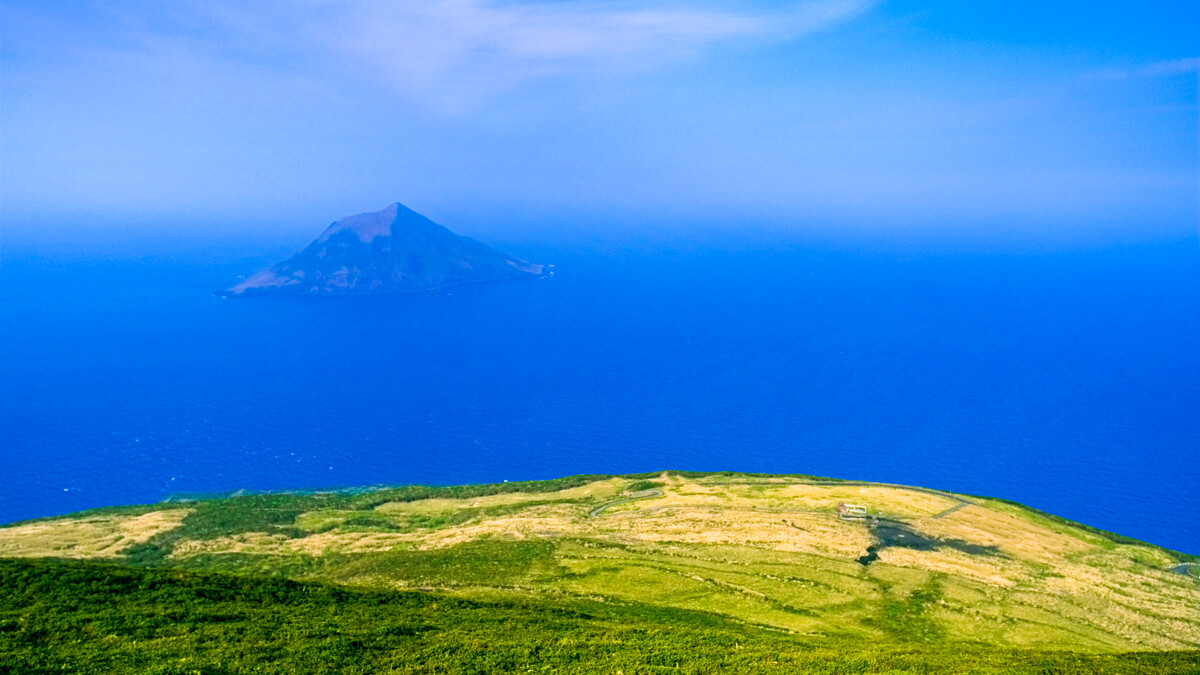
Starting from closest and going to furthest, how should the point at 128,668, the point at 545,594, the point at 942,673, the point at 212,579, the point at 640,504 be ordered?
the point at 128,668 < the point at 942,673 < the point at 212,579 < the point at 545,594 < the point at 640,504

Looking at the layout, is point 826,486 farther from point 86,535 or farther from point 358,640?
point 86,535

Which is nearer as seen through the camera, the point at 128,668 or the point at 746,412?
the point at 128,668

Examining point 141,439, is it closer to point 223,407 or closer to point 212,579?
point 223,407

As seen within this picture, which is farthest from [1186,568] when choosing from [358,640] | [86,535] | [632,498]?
[86,535]

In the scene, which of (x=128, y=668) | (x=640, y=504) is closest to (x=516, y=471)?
(x=640, y=504)

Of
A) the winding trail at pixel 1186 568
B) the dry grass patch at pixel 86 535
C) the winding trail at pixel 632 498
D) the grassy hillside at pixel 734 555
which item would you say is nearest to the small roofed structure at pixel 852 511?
the grassy hillside at pixel 734 555
